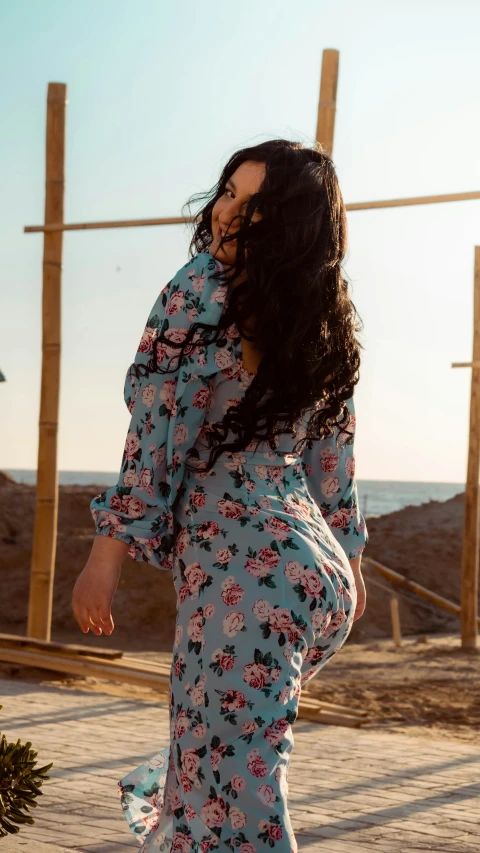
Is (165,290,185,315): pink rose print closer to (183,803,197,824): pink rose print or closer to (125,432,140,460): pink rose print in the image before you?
(125,432,140,460): pink rose print

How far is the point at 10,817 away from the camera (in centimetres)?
240

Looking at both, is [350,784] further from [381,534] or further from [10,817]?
[381,534]

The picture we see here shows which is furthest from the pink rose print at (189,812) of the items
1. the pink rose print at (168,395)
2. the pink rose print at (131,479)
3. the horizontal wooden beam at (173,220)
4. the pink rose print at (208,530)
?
the horizontal wooden beam at (173,220)

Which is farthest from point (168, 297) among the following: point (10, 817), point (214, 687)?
point (10, 817)

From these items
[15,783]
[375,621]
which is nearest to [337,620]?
[15,783]

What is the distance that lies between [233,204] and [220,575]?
74cm

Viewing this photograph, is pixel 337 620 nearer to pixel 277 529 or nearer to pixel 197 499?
pixel 277 529

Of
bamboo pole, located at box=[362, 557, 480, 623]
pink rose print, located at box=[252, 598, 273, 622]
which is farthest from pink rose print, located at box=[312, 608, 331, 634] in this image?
bamboo pole, located at box=[362, 557, 480, 623]

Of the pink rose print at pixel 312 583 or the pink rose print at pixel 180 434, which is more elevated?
the pink rose print at pixel 180 434

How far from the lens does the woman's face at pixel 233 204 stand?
7.55 ft

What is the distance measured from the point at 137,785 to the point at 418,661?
10338mm

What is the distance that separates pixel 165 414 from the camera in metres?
2.18

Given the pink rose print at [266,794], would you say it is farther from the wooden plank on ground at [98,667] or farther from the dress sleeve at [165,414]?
the wooden plank on ground at [98,667]

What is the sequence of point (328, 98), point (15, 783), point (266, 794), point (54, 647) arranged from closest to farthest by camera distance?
point (266, 794) < point (15, 783) < point (328, 98) < point (54, 647)
